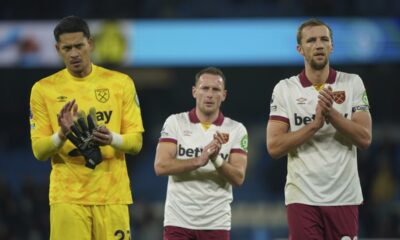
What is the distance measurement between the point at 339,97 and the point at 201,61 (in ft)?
35.5

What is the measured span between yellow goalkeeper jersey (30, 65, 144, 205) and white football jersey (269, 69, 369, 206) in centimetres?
99

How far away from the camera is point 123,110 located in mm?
5266

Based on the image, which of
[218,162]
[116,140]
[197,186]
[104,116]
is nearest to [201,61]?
[197,186]

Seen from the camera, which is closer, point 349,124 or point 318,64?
point 349,124

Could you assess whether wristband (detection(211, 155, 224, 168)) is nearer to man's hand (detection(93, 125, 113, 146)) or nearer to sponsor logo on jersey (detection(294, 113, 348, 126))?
sponsor logo on jersey (detection(294, 113, 348, 126))

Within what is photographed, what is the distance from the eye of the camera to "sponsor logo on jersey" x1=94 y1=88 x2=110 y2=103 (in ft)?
17.0

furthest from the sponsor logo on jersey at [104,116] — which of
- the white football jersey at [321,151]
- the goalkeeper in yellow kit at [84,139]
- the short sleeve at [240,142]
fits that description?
the short sleeve at [240,142]

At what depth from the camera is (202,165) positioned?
5.71m

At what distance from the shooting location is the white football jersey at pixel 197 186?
5953mm

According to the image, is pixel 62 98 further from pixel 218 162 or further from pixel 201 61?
pixel 201 61

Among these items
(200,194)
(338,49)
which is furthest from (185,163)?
(338,49)

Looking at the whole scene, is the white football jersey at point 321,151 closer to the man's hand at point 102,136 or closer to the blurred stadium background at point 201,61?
the man's hand at point 102,136

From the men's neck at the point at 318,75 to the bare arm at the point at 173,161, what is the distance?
0.87m

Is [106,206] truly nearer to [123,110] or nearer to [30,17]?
[123,110]
